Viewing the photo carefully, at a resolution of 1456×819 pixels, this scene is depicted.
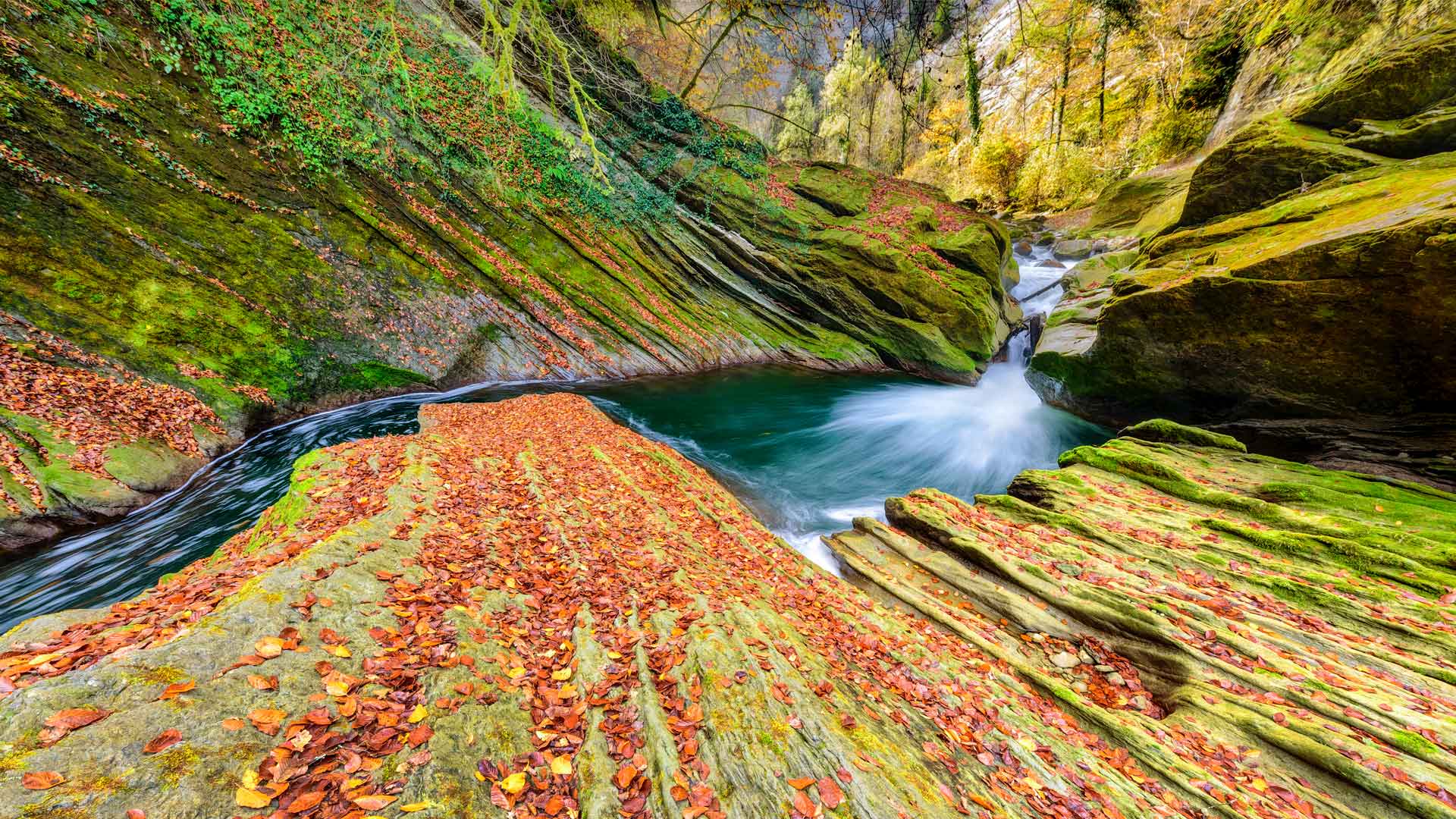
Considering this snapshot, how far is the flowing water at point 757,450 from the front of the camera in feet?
17.9

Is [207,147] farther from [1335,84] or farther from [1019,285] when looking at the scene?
[1019,285]

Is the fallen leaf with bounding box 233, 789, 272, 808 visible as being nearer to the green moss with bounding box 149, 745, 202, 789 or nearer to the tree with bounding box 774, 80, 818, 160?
the green moss with bounding box 149, 745, 202, 789

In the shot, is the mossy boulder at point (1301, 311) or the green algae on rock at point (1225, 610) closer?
the green algae on rock at point (1225, 610)

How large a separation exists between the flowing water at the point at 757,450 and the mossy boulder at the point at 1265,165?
217 inches

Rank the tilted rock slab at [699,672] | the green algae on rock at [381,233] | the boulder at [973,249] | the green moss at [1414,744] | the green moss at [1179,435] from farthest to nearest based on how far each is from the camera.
Answer: 1. the boulder at [973,249]
2. the green algae on rock at [381,233]
3. the green moss at [1179,435]
4. the green moss at [1414,744]
5. the tilted rock slab at [699,672]

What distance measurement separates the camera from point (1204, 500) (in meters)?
5.96

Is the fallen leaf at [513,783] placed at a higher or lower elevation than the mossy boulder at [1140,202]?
lower

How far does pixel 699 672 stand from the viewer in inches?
118

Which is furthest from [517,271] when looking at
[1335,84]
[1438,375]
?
[1335,84]

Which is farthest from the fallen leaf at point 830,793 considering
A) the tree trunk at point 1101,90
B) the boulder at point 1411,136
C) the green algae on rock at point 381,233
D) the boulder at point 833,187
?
the tree trunk at point 1101,90

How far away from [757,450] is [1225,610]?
8.12m

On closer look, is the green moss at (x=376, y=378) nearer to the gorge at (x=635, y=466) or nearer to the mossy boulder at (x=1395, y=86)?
the gorge at (x=635, y=466)

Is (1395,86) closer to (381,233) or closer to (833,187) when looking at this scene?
(833,187)

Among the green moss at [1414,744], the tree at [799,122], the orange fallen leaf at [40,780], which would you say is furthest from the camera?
the tree at [799,122]
